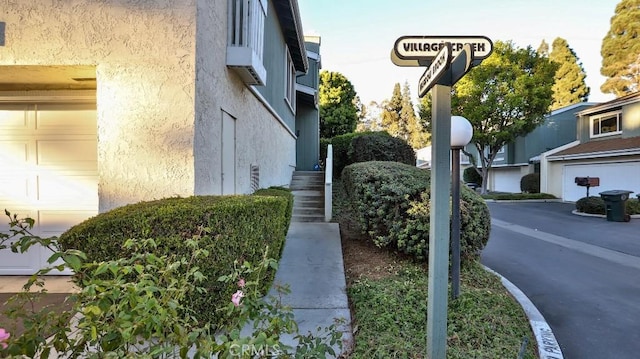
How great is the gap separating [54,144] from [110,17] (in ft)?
6.40

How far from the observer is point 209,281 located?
108 inches

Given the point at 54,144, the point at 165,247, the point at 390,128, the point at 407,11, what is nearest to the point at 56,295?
the point at 54,144

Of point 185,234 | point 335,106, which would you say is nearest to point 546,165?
point 335,106

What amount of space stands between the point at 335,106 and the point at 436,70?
1990 centimetres

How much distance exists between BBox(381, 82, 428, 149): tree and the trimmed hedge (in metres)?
37.9

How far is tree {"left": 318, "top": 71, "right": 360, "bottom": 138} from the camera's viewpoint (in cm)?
2120

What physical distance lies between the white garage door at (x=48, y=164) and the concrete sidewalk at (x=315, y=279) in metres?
2.86

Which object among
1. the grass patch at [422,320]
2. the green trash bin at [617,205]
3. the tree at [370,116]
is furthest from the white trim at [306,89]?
the tree at [370,116]

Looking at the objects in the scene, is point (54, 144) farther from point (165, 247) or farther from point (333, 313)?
point (333, 313)

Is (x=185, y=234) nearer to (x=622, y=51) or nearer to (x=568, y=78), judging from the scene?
(x=622, y=51)

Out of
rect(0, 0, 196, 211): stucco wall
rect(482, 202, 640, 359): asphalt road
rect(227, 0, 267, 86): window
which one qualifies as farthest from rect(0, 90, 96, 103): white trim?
rect(482, 202, 640, 359): asphalt road

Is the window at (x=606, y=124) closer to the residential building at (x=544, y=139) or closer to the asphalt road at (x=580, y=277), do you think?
the residential building at (x=544, y=139)

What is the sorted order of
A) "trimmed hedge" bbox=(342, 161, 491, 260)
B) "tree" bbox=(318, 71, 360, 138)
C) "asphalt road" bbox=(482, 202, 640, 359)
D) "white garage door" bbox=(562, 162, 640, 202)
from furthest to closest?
"tree" bbox=(318, 71, 360, 138) → "white garage door" bbox=(562, 162, 640, 202) → "trimmed hedge" bbox=(342, 161, 491, 260) → "asphalt road" bbox=(482, 202, 640, 359)

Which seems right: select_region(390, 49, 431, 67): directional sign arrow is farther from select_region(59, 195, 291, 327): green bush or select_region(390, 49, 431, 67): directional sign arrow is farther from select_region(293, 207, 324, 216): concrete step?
select_region(293, 207, 324, 216): concrete step
